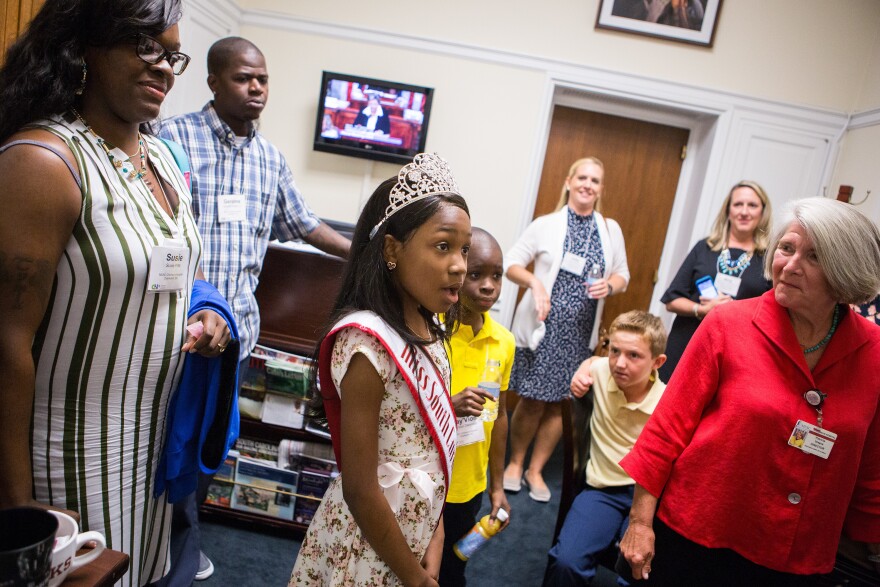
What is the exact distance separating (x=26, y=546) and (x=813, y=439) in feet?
5.05

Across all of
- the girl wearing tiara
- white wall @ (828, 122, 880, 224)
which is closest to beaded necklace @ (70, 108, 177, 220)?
the girl wearing tiara

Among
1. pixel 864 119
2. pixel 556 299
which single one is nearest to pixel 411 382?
pixel 556 299

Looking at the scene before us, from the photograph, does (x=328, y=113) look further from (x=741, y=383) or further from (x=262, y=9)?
Answer: (x=741, y=383)

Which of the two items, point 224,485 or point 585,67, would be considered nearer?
point 224,485

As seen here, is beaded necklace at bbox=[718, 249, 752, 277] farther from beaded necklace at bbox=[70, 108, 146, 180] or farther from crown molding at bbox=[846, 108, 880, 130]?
beaded necklace at bbox=[70, 108, 146, 180]

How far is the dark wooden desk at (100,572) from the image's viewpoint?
686 mm

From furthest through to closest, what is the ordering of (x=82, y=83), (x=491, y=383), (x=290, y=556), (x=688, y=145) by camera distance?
1. (x=688, y=145)
2. (x=290, y=556)
3. (x=491, y=383)
4. (x=82, y=83)

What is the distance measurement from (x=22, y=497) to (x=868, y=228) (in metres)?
1.84

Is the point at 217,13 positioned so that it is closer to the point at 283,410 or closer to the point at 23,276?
the point at 283,410

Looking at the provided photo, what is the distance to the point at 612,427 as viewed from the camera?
2209 millimetres

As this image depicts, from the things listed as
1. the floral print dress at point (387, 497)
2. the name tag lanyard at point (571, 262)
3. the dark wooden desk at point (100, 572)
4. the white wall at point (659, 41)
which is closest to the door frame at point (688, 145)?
the white wall at point (659, 41)

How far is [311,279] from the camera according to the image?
246 cm

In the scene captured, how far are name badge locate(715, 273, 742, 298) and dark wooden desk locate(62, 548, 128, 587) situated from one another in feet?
9.47

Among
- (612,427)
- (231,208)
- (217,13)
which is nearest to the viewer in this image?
(231,208)
